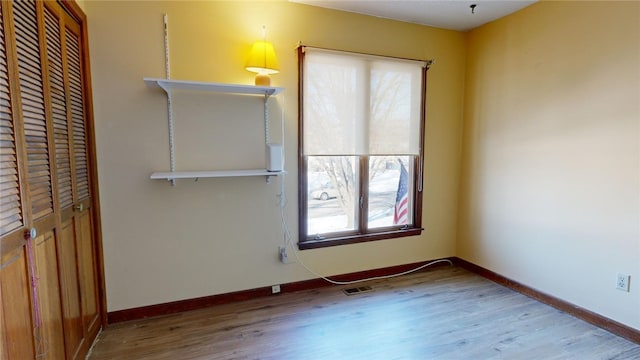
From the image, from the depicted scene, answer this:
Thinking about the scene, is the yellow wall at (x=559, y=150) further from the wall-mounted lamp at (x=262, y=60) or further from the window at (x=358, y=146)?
the wall-mounted lamp at (x=262, y=60)

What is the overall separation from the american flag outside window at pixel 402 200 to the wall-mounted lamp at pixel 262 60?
1678 millimetres

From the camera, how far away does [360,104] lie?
10.1ft

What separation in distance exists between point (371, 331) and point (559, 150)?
6.84 feet

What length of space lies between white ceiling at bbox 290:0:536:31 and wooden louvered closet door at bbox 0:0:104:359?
1849mm

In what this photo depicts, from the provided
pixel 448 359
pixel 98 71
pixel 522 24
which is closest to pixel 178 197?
pixel 98 71

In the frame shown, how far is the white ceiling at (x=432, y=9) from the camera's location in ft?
9.16

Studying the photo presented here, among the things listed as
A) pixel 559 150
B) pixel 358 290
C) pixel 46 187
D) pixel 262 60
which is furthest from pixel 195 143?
pixel 559 150

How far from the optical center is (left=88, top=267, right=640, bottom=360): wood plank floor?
2.16 meters

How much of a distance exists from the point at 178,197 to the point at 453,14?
9.49 feet

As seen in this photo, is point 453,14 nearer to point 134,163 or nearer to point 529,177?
point 529,177

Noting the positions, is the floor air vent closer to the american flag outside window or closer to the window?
the window

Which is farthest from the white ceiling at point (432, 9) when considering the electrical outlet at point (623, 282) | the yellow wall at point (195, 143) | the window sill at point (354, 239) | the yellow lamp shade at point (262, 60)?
the electrical outlet at point (623, 282)

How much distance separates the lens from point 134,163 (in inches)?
96.7

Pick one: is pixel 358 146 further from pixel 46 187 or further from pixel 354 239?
pixel 46 187
